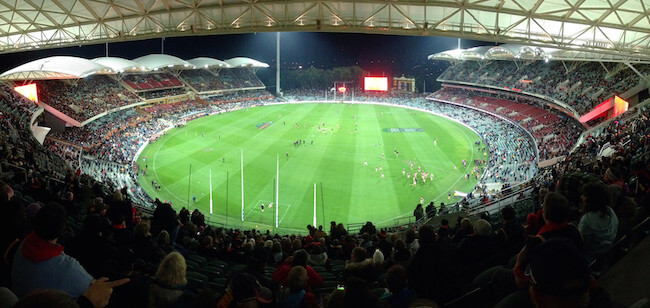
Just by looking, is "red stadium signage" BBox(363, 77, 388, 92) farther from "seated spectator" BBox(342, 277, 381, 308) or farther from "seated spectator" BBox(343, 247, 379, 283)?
"seated spectator" BBox(342, 277, 381, 308)

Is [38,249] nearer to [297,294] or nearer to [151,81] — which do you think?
[297,294]

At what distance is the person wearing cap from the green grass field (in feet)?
67.7

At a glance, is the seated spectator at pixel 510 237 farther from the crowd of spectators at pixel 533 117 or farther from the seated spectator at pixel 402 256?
the crowd of spectators at pixel 533 117

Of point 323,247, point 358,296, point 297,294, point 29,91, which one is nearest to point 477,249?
point 297,294

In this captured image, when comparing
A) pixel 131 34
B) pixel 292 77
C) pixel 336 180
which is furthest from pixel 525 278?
pixel 292 77

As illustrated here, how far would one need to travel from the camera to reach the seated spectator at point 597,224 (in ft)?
11.7

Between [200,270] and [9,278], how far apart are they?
353 cm

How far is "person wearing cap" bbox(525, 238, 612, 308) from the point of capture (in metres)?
2.05

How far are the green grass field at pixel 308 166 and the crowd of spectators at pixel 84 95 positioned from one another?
7.87 meters

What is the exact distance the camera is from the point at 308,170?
33094mm

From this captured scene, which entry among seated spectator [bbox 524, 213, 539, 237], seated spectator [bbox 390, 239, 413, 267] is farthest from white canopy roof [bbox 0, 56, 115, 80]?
seated spectator [bbox 524, 213, 539, 237]

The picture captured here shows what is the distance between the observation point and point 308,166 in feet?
112

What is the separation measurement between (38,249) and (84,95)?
50243 millimetres

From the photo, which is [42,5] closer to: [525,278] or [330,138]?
[525,278]
